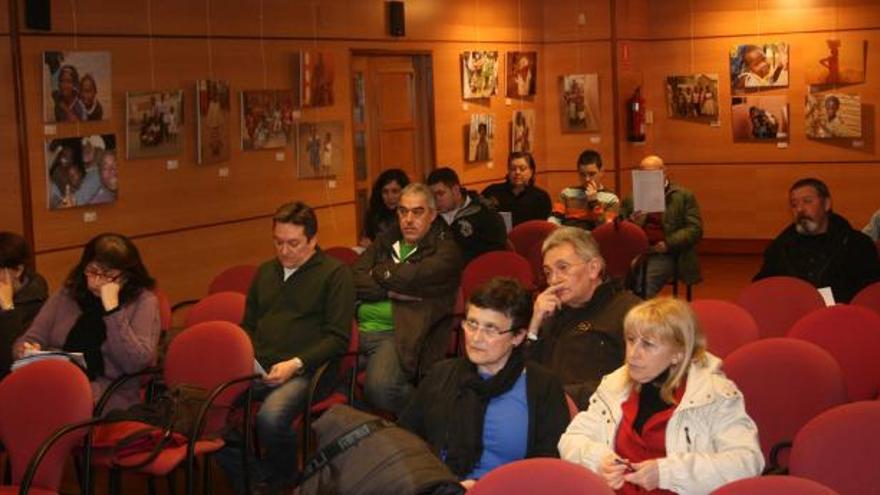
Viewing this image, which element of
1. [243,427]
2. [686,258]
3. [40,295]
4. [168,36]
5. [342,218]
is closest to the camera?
[243,427]

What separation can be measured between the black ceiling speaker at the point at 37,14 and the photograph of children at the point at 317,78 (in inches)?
118

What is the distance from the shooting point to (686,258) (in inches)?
432

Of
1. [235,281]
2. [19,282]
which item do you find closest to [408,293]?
[235,281]

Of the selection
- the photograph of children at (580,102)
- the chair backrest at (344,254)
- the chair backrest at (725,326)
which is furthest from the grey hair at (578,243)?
the photograph of children at (580,102)

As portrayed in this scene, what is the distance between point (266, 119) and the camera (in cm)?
1121

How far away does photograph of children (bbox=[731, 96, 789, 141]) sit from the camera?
15875mm

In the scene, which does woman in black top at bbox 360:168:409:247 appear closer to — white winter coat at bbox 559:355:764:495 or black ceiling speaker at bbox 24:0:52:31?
black ceiling speaker at bbox 24:0:52:31

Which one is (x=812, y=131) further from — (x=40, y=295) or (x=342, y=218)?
(x=40, y=295)

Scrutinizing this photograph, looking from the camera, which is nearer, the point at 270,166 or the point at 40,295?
the point at 40,295

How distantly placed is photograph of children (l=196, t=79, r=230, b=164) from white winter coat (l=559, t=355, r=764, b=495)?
644 centimetres

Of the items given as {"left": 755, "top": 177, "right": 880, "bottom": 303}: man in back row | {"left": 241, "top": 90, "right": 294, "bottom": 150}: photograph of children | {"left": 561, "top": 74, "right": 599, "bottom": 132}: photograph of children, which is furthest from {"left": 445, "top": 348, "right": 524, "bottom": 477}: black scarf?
{"left": 561, "top": 74, "right": 599, "bottom": 132}: photograph of children

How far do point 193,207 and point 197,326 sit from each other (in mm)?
3884

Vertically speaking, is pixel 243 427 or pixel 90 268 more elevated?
pixel 90 268

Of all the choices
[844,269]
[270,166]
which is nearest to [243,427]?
[844,269]
